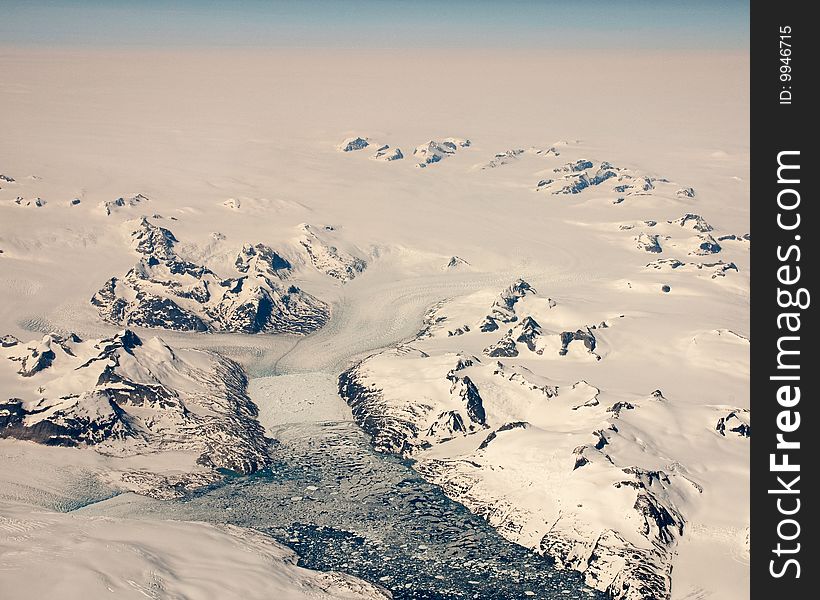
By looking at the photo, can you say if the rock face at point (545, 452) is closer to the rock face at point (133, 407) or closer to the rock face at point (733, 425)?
the rock face at point (733, 425)

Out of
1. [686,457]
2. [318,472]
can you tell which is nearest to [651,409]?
[686,457]

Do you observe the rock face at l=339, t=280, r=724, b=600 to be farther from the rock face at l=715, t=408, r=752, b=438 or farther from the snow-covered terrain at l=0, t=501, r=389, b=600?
the snow-covered terrain at l=0, t=501, r=389, b=600

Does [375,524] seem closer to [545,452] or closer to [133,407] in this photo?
[545,452]

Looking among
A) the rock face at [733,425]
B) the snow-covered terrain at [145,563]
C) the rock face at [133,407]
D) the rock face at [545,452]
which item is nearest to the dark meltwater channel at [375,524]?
the rock face at [545,452]

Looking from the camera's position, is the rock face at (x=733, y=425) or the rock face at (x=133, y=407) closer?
the rock face at (x=733, y=425)

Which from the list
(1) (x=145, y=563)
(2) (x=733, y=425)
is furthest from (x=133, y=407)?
(2) (x=733, y=425)

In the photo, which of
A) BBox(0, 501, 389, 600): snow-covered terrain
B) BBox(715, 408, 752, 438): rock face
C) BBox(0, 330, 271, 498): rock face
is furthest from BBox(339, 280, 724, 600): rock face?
BBox(0, 501, 389, 600): snow-covered terrain

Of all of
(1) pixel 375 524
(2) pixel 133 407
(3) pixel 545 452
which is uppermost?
(2) pixel 133 407
